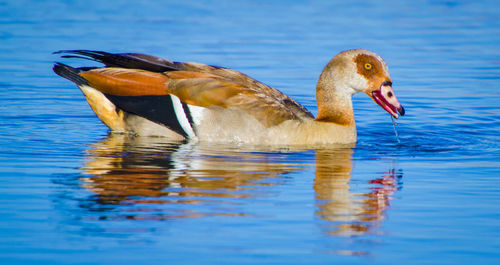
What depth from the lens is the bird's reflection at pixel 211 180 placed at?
652cm

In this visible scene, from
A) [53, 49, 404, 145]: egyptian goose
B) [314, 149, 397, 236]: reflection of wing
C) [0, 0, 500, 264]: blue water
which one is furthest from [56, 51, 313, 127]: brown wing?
[314, 149, 397, 236]: reflection of wing

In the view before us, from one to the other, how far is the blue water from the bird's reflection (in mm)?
20

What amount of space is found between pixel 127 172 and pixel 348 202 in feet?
6.74

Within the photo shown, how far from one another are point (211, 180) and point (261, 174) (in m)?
0.55

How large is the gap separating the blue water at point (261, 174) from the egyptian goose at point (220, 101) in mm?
252

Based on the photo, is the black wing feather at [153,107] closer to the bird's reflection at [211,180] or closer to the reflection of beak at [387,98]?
the bird's reflection at [211,180]

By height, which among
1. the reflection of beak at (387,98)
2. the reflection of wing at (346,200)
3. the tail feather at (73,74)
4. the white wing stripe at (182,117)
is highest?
the tail feather at (73,74)

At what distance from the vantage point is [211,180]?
7.53 m

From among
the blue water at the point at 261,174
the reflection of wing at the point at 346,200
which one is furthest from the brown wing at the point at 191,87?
the reflection of wing at the point at 346,200

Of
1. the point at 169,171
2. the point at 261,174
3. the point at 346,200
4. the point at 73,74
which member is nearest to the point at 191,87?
the point at 73,74

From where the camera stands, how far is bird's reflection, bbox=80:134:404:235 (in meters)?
6.52

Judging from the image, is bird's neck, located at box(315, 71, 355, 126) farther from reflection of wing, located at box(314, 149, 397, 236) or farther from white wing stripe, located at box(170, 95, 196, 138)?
white wing stripe, located at box(170, 95, 196, 138)

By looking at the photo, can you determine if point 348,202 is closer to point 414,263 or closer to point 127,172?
point 414,263

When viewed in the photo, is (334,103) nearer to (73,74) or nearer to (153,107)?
(153,107)
